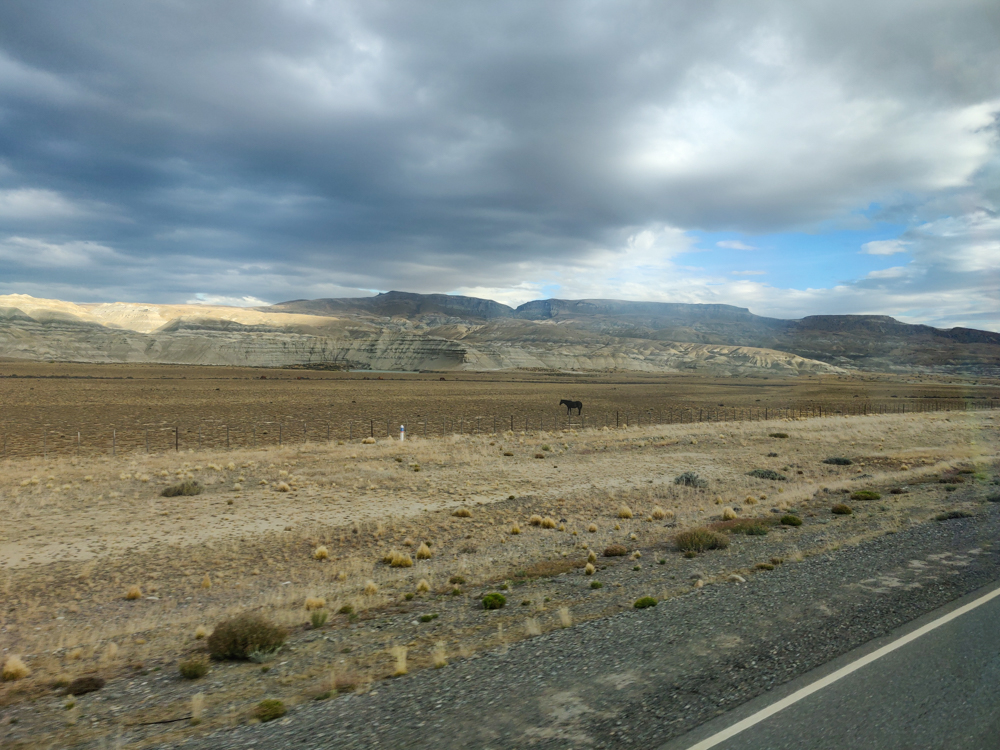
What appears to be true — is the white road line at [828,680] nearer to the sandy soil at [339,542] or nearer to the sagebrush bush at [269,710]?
the sandy soil at [339,542]

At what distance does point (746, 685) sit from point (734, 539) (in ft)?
30.0

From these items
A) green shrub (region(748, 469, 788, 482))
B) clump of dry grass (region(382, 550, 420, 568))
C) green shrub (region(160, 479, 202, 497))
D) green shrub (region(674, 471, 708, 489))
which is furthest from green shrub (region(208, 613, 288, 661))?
green shrub (region(748, 469, 788, 482))

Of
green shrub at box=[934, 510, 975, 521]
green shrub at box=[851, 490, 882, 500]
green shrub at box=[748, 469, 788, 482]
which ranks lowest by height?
green shrub at box=[748, 469, 788, 482]

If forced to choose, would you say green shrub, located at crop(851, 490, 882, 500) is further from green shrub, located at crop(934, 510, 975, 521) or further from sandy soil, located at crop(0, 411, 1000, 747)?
green shrub, located at crop(934, 510, 975, 521)

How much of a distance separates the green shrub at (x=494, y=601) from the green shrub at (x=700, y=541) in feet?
18.1

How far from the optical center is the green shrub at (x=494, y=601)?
1010 cm

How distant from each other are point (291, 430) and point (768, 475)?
28.7m

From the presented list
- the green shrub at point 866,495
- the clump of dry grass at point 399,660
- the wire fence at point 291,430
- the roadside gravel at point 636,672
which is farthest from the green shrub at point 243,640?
the wire fence at point 291,430

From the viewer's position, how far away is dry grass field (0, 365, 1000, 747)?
299 inches

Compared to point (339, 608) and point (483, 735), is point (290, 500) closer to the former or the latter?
point (339, 608)

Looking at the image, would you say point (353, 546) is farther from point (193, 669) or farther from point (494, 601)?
point (193, 669)

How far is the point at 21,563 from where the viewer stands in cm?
1353

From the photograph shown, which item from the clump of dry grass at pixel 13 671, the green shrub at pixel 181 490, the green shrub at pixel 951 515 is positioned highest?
the green shrub at pixel 951 515

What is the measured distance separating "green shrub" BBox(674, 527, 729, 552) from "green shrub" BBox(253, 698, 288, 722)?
9.96m
